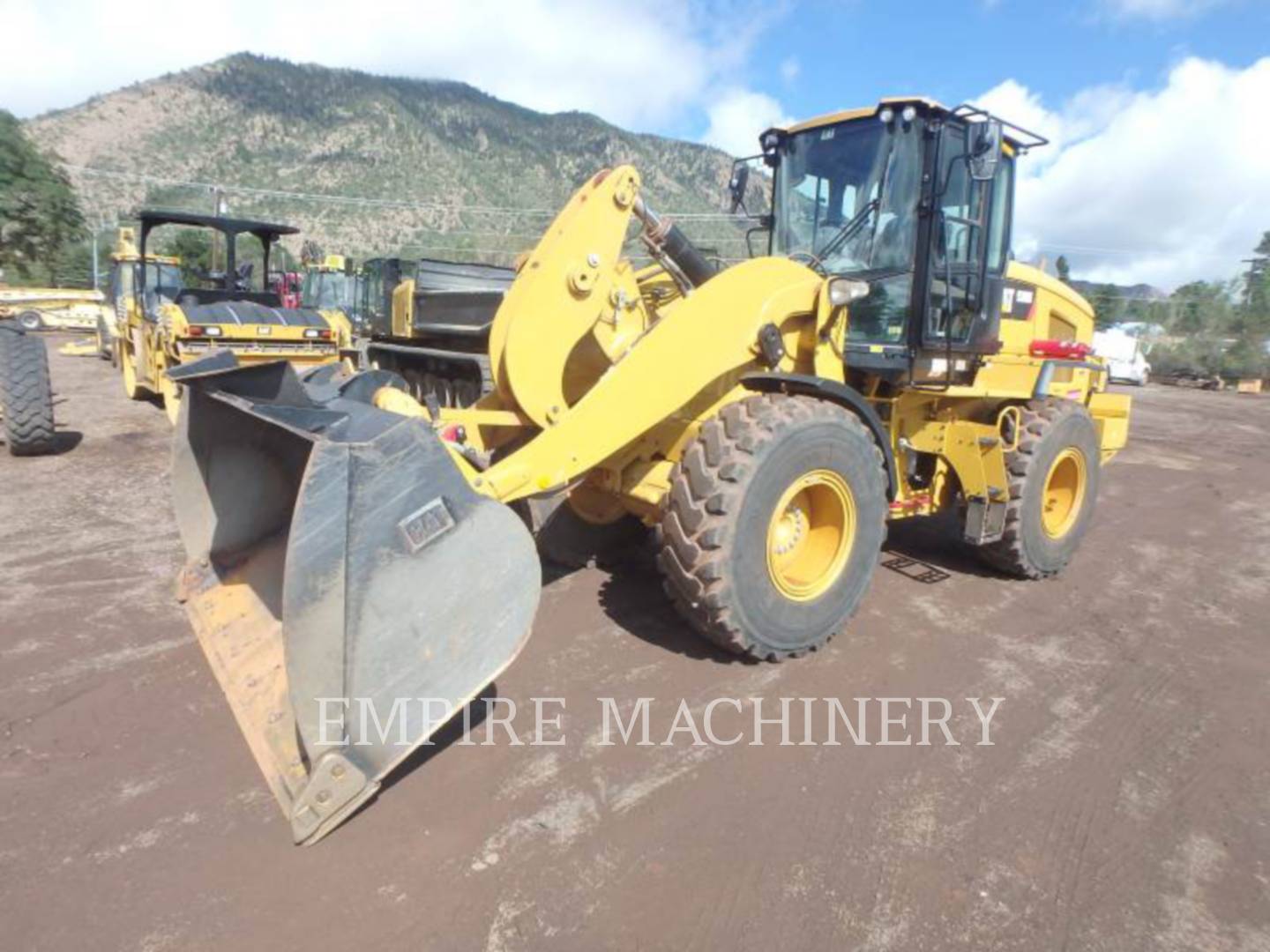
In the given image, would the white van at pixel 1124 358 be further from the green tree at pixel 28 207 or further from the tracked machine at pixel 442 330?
the green tree at pixel 28 207

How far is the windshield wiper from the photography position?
4.55m

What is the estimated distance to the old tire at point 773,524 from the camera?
3.40m

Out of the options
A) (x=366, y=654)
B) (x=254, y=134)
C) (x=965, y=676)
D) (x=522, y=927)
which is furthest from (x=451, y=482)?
(x=254, y=134)

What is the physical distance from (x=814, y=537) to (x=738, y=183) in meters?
2.55

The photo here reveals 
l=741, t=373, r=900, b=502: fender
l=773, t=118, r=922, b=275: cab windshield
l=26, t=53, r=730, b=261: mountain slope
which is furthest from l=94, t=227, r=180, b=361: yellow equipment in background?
l=26, t=53, r=730, b=261: mountain slope

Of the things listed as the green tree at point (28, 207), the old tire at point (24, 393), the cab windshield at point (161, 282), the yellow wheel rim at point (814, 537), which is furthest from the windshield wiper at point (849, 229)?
the green tree at point (28, 207)

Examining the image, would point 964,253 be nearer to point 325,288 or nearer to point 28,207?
point 325,288

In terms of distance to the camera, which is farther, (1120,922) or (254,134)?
(254,134)

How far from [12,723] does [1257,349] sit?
36814 millimetres

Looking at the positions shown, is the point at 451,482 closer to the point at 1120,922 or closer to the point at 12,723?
the point at 12,723

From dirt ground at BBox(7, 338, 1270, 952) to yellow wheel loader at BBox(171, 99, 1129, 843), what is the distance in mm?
252

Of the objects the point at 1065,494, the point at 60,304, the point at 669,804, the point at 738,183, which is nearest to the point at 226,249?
the point at 738,183

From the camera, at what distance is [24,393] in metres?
7.16

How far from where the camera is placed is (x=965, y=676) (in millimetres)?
3867
